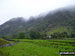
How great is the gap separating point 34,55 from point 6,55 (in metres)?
10.5

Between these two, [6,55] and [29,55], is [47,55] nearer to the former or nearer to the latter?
[29,55]

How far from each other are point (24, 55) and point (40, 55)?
580 centimetres

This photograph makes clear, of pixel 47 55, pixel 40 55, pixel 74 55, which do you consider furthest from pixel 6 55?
pixel 74 55

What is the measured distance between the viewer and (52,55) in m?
37.1

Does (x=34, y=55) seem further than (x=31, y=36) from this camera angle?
No

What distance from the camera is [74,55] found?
3644cm

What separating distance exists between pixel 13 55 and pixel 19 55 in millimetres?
2371

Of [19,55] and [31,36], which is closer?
[19,55]

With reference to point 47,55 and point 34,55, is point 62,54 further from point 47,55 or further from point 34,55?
point 34,55

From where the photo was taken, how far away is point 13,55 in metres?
36.7

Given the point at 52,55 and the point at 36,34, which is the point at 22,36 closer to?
the point at 36,34

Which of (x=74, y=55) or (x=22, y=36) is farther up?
(x=22, y=36)

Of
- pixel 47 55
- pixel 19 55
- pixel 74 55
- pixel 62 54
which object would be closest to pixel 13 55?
pixel 19 55

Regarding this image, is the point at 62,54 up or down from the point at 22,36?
down
